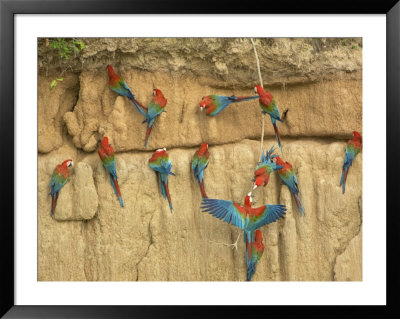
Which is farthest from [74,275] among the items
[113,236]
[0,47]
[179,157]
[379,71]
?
[379,71]

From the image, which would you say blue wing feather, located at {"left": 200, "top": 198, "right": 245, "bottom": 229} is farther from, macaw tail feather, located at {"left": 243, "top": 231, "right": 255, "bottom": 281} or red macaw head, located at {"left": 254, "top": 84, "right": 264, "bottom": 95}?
red macaw head, located at {"left": 254, "top": 84, "right": 264, "bottom": 95}

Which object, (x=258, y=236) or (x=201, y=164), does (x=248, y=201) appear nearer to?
(x=258, y=236)

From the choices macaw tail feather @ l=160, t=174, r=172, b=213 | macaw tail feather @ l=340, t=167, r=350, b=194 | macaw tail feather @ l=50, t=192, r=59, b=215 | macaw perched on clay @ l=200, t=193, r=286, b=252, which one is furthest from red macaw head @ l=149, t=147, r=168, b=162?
macaw tail feather @ l=340, t=167, r=350, b=194

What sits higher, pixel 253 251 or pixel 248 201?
pixel 248 201

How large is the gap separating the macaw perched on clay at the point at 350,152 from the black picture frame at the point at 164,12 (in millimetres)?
471

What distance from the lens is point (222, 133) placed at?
354 centimetres

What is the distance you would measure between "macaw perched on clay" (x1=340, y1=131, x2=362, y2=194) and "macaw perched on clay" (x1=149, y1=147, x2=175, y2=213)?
1308mm

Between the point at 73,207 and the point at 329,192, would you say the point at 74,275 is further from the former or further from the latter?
the point at 329,192

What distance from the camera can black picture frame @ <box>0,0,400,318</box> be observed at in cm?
269

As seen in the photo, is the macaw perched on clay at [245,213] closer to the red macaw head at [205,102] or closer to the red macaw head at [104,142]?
the red macaw head at [205,102]

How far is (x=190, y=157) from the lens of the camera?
348cm

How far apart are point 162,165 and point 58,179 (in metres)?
0.78

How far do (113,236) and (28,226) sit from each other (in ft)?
2.49

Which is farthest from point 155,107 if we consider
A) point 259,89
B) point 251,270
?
point 251,270
